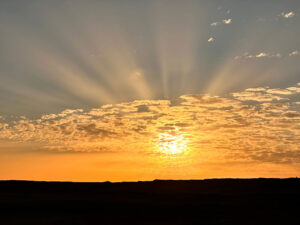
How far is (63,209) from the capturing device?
79.3 feet

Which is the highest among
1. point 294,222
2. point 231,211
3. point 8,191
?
point 8,191

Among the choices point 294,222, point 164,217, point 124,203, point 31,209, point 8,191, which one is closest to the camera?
point 294,222

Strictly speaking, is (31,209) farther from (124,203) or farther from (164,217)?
(164,217)

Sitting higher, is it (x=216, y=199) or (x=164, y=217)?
(x=216, y=199)

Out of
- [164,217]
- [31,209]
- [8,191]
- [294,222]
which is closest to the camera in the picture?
[294,222]

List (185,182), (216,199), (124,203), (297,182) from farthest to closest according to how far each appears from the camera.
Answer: (185,182), (297,182), (216,199), (124,203)

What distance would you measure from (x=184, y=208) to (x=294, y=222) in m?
7.60

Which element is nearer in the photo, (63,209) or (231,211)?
(231,211)

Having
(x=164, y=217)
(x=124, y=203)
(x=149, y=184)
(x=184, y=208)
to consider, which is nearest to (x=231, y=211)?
(x=184, y=208)

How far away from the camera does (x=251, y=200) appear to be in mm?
27922

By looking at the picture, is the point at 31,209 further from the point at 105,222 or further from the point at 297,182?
the point at 297,182

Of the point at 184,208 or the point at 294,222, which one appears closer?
the point at 294,222

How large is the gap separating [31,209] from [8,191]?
1458 cm

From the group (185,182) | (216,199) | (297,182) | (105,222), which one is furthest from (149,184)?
(105,222)
